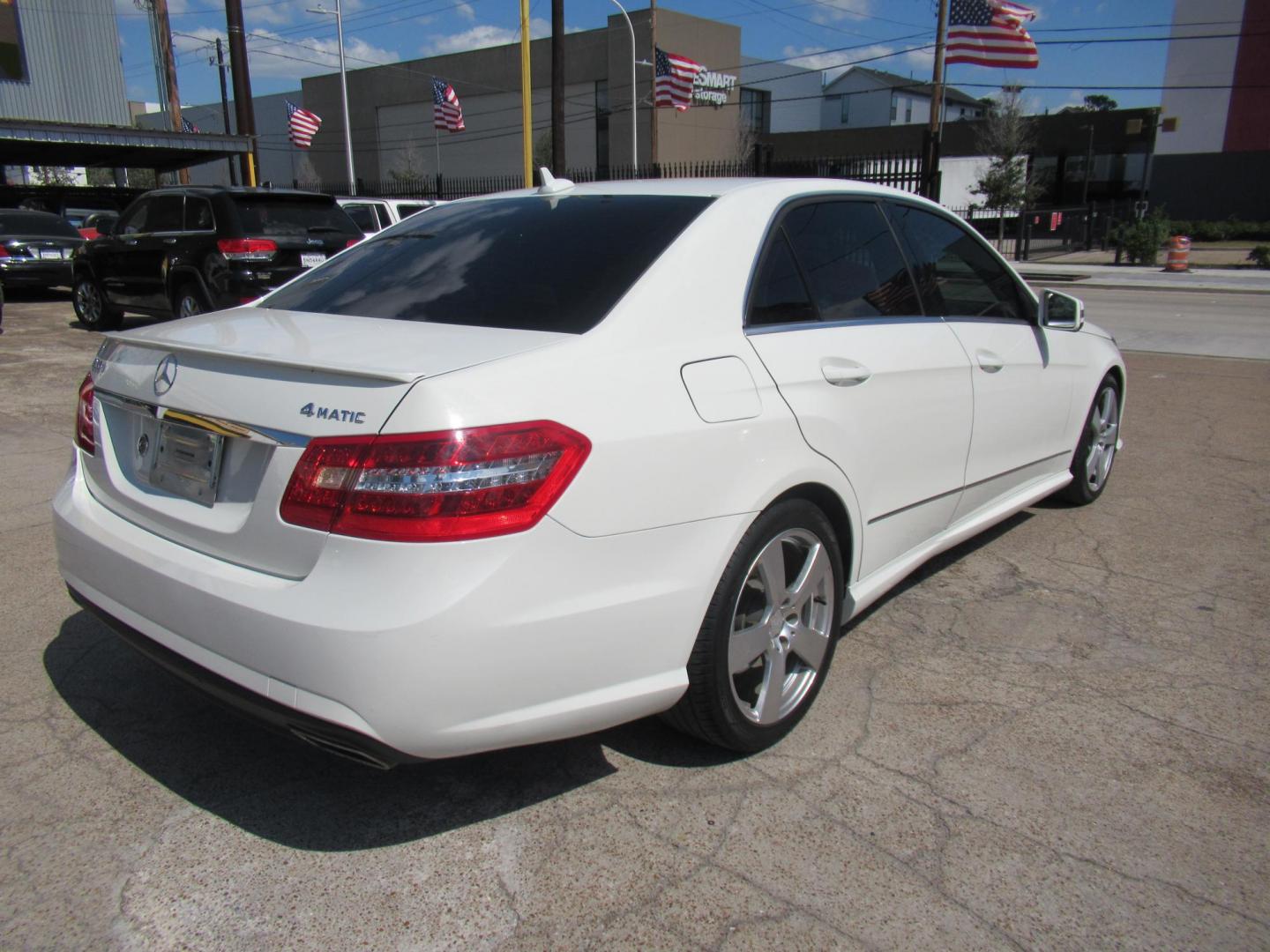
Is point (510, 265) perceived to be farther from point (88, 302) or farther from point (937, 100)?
point (937, 100)

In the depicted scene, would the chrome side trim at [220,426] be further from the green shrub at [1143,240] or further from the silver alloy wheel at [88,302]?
the green shrub at [1143,240]

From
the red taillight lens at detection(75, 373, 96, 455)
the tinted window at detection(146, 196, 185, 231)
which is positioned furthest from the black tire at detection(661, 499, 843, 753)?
the tinted window at detection(146, 196, 185, 231)

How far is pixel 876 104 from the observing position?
2869 inches

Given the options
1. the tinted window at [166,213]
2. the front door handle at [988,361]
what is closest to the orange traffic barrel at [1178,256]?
the tinted window at [166,213]

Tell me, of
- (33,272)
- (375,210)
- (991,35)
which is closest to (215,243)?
(375,210)

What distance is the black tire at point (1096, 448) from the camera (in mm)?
5109

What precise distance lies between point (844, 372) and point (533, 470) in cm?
124

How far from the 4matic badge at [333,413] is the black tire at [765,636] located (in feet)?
3.25

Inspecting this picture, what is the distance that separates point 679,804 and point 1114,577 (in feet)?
8.69

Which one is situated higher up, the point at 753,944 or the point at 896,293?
the point at 896,293

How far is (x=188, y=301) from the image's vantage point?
10.4 m

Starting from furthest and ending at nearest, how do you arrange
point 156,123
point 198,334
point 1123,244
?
1. point 156,123
2. point 1123,244
3. point 198,334

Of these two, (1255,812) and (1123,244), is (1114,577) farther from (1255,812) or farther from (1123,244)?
(1123,244)

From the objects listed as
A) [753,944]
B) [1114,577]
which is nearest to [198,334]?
[753,944]
